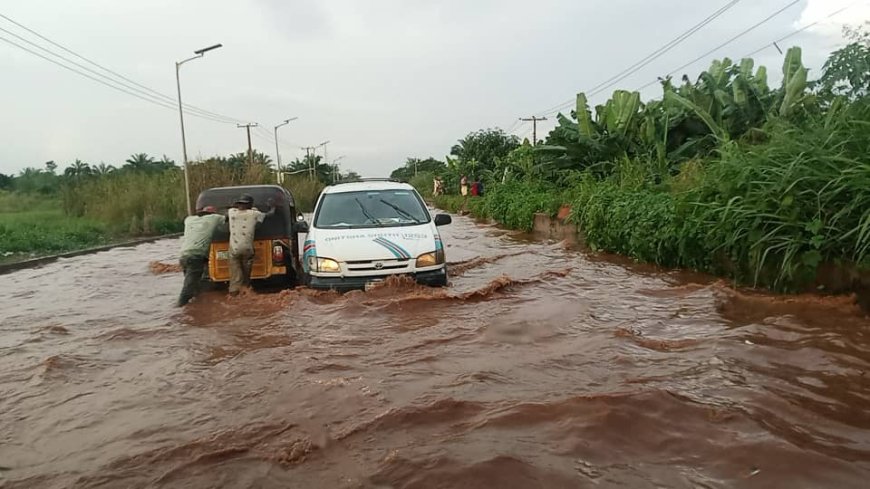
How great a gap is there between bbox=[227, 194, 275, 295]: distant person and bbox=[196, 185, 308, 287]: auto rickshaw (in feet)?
0.95

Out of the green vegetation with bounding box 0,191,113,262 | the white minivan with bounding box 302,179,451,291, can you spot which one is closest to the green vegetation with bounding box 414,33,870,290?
the white minivan with bounding box 302,179,451,291

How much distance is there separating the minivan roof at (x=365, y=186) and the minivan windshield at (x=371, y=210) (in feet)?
0.36

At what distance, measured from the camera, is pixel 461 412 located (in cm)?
381

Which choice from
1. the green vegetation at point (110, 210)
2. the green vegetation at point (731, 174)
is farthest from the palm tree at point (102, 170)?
the green vegetation at point (731, 174)

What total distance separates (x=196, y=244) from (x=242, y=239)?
0.67 m

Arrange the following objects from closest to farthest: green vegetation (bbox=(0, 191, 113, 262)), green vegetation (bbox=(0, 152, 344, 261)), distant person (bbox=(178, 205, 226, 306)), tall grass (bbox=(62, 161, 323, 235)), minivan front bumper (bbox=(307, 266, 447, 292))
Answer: minivan front bumper (bbox=(307, 266, 447, 292)), distant person (bbox=(178, 205, 226, 306)), green vegetation (bbox=(0, 191, 113, 262)), green vegetation (bbox=(0, 152, 344, 261)), tall grass (bbox=(62, 161, 323, 235))

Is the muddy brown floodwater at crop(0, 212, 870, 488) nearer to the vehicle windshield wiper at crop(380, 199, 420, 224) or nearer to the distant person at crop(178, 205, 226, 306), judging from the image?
the distant person at crop(178, 205, 226, 306)

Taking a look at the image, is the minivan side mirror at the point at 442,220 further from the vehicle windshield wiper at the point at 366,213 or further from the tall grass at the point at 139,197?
the tall grass at the point at 139,197

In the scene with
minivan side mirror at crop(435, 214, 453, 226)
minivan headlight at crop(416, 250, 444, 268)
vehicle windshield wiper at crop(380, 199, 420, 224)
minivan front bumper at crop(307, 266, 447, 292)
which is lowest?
minivan front bumper at crop(307, 266, 447, 292)

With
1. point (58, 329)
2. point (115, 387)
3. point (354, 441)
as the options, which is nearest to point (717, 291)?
point (354, 441)

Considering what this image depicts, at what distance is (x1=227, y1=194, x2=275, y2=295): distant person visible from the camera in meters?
7.80

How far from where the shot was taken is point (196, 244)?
790 cm

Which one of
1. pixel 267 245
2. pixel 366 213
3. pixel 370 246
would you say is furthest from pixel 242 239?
pixel 370 246

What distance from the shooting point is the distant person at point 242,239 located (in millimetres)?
7801
